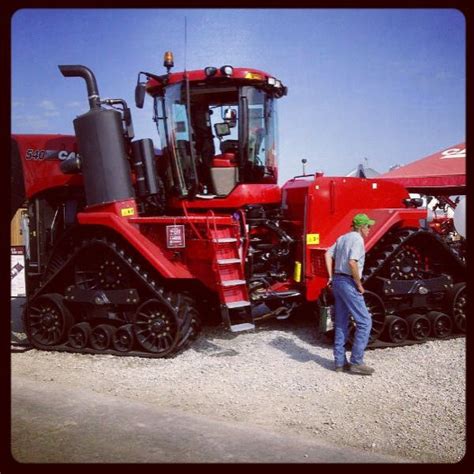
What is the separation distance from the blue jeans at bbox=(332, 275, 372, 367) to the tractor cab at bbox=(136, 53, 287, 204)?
1.88 m

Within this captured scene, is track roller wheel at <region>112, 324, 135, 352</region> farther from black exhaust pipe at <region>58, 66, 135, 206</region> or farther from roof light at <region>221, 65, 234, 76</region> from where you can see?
roof light at <region>221, 65, 234, 76</region>

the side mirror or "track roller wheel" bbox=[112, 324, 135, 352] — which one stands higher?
the side mirror

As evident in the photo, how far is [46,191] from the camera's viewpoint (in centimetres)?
722

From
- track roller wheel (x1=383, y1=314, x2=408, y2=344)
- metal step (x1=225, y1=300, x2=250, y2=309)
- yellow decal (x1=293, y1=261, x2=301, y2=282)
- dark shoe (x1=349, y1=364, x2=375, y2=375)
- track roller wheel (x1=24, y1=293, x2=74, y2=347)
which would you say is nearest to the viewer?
dark shoe (x1=349, y1=364, x2=375, y2=375)

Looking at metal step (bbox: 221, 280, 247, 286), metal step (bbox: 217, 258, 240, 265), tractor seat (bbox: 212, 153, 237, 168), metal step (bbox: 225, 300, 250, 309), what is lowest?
metal step (bbox: 225, 300, 250, 309)

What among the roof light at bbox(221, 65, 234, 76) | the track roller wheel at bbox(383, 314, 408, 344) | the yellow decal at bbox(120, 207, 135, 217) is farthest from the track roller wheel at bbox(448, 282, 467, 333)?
the yellow decal at bbox(120, 207, 135, 217)

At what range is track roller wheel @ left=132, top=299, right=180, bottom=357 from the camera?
615 centimetres

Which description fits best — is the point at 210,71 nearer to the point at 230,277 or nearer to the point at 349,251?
the point at 230,277

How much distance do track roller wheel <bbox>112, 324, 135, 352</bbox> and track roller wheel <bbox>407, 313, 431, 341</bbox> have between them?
3.20m

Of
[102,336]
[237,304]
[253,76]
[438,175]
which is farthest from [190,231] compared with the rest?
[438,175]

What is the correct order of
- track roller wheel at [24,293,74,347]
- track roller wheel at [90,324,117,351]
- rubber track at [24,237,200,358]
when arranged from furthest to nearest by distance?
track roller wheel at [24,293,74,347]
track roller wheel at [90,324,117,351]
rubber track at [24,237,200,358]

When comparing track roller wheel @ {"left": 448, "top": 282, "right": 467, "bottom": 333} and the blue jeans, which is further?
track roller wheel @ {"left": 448, "top": 282, "right": 467, "bottom": 333}

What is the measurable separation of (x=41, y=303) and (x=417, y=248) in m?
4.59
